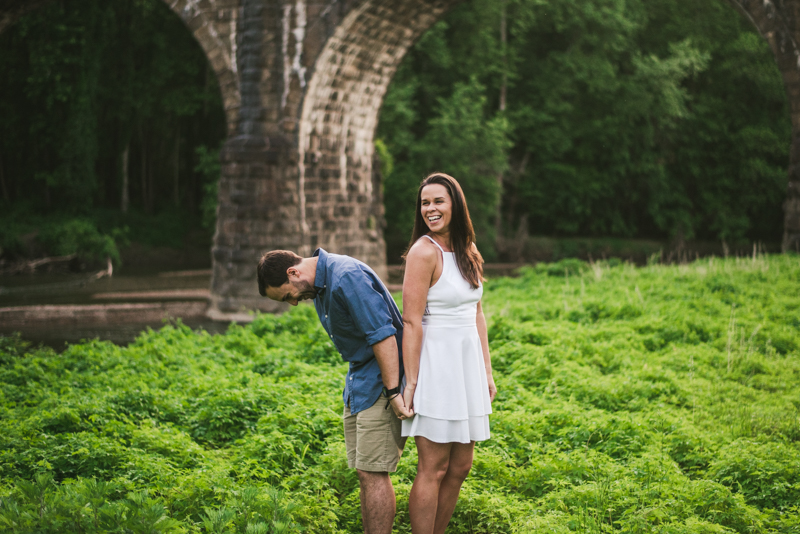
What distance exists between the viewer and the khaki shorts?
3.42 metres

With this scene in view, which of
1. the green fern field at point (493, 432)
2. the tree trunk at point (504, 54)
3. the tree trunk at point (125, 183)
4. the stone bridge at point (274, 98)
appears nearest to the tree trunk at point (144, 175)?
the tree trunk at point (125, 183)

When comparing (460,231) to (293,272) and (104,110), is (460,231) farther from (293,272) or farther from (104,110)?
(104,110)

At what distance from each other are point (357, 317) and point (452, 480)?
2.77 feet

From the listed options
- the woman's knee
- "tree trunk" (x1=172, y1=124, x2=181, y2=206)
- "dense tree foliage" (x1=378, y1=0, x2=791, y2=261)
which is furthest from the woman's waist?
"tree trunk" (x1=172, y1=124, x2=181, y2=206)

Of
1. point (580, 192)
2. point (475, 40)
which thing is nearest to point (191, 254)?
point (475, 40)

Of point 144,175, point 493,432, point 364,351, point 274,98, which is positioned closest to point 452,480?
point 364,351

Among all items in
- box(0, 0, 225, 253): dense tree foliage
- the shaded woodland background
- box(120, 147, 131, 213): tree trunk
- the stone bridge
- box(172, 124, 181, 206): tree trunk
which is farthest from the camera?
box(172, 124, 181, 206): tree trunk

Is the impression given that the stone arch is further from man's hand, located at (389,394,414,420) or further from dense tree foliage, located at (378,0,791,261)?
dense tree foliage, located at (378,0,791,261)

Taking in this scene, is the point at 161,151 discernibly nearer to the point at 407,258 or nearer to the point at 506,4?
the point at 506,4

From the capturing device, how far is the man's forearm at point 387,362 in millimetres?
3373

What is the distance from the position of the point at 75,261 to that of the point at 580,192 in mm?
18363

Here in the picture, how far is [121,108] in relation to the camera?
2770 cm

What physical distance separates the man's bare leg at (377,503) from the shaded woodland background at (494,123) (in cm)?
2109

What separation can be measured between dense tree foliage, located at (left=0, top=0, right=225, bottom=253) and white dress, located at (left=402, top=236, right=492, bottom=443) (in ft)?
78.1
